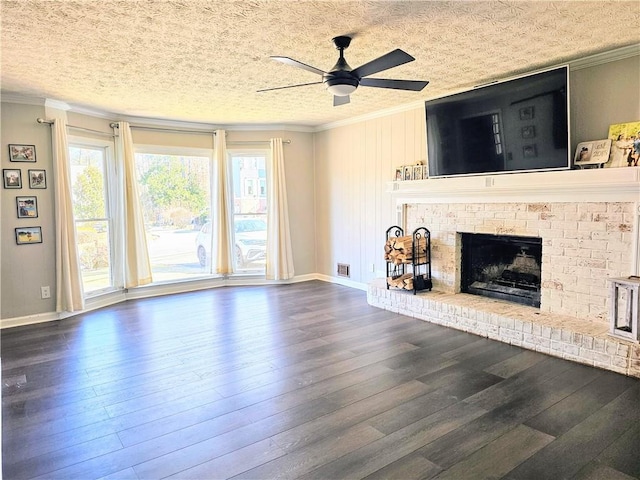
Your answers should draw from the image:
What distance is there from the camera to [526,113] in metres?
3.74

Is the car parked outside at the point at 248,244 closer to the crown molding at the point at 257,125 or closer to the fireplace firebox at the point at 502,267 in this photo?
the crown molding at the point at 257,125

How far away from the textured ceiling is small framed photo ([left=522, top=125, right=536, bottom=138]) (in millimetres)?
554

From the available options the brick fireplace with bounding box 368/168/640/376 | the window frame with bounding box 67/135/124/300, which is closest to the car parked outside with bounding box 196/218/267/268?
the window frame with bounding box 67/135/124/300

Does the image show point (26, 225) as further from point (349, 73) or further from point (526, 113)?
point (526, 113)

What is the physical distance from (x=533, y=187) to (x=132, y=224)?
194 inches

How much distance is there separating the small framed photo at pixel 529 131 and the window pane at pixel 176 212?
451cm

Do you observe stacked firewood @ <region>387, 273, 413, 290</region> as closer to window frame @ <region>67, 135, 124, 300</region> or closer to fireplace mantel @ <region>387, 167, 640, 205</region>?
fireplace mantel @ <region>387, 167, 640, 205</region>

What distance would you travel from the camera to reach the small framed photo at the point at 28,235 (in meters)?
4.59

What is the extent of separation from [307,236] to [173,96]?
3196mm

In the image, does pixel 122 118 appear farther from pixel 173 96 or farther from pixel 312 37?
pixel 312 37

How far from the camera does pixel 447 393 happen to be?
2826 millimetres

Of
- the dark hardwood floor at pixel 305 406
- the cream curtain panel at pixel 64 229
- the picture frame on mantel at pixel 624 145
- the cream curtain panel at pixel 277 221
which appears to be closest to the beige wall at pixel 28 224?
the cream curtain panel at pixel 64 229

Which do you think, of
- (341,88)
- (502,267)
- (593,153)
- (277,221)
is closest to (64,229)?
(277,221)

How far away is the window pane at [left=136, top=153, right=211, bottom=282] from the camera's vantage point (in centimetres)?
602
